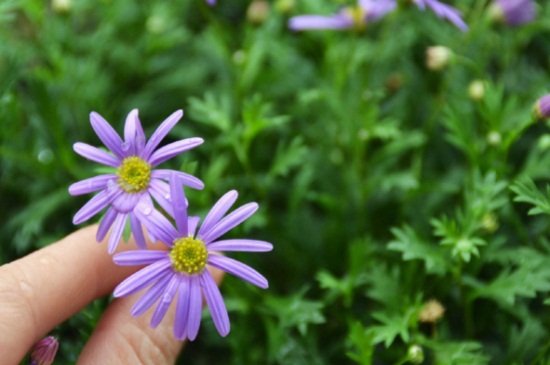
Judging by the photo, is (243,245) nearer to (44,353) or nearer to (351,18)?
(44,353)

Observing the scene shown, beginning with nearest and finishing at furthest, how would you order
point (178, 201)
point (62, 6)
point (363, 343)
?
point (178, 201), point (363, 343), point (62, 6)

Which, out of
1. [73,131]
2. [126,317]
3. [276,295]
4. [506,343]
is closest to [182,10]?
[73,131]

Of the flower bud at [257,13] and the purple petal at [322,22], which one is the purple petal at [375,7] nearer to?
the purple petal at [322,22]

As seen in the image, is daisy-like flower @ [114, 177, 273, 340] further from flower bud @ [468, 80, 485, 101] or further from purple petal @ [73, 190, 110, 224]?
flower bud @ [468, 80, 485, 101]

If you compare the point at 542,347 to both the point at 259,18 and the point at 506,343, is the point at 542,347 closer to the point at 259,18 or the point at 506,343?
the point at 506,343

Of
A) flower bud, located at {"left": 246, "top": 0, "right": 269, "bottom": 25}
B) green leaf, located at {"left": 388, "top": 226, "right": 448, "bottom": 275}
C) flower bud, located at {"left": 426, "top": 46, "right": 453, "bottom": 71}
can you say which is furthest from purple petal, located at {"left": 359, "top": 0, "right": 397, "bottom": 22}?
green leaf, located at {"left": 388, "top": 226, "right": 448, "bottom": 275}

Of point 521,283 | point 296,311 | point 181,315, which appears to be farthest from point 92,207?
point 521,283
